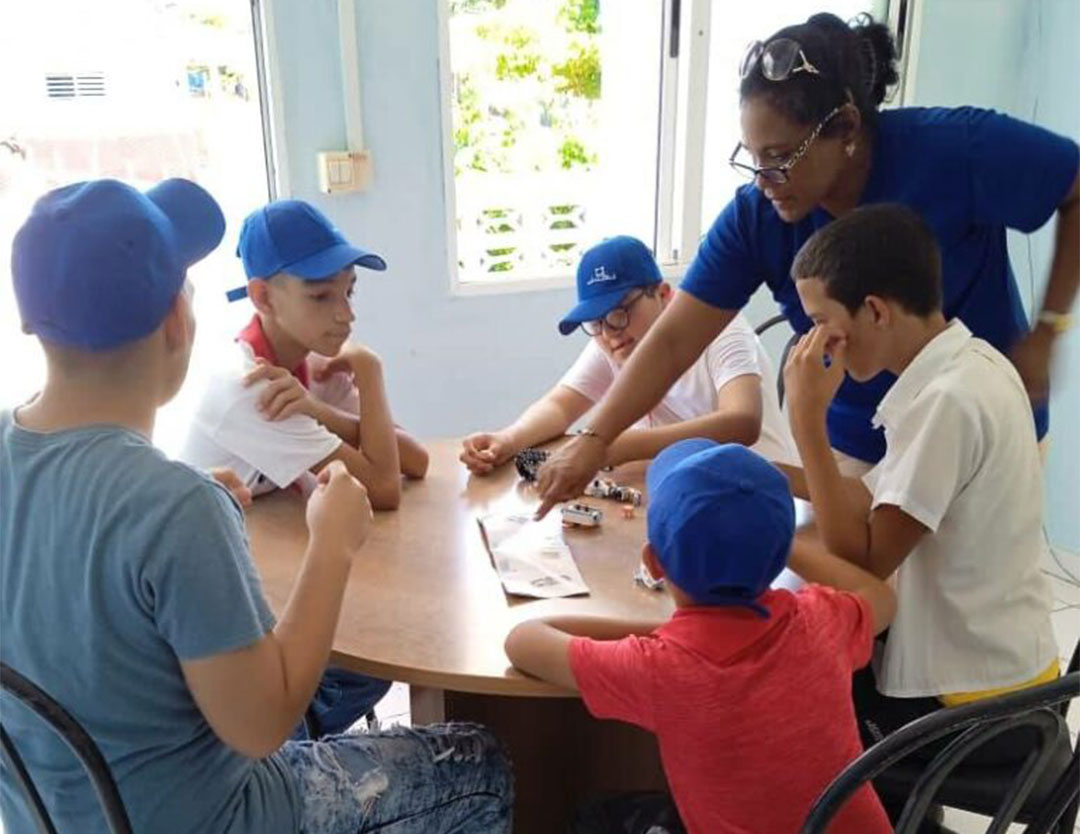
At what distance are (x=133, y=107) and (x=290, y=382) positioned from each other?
132 cm

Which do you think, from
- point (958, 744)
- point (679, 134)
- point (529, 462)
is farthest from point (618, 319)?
point (679, 134)

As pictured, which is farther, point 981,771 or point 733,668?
point 981,771

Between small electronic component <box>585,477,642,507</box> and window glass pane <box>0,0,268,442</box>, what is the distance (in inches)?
41.6

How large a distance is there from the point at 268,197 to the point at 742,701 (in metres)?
2.13

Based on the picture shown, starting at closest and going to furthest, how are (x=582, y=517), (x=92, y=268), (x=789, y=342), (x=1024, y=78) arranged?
(x=92, y=268) → (x=582, y=517) → (x=789, y=342) → (x=1024, y=78)

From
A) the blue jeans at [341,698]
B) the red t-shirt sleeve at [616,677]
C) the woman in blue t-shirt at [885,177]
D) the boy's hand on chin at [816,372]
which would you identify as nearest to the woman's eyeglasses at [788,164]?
the woman in blue t-shirt at [885,177]

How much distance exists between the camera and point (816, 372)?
132 centimetres

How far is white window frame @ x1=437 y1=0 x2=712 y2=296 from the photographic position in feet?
9.39

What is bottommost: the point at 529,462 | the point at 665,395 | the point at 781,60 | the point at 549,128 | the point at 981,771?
the point at 981,771

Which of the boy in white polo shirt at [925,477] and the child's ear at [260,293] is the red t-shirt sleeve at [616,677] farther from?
the child's ear at [260,293]

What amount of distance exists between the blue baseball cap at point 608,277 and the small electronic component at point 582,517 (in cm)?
45

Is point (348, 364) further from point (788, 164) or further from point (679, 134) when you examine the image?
point (679, 134)

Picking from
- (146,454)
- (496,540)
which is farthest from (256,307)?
(146,454)

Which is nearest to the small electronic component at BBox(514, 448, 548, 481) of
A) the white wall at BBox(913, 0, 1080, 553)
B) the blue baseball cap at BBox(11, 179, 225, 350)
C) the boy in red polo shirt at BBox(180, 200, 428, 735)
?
the boy in red polo shirt at BBox(180, 200, 428, 735)
